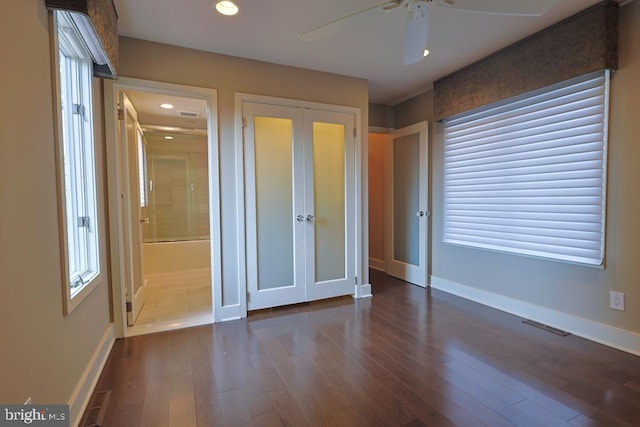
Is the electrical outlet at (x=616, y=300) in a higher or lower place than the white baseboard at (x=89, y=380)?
higher

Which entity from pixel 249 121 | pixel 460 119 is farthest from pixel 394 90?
pixel 249 121

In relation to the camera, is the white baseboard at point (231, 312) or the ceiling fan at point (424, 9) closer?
the ceiling fan at point (424, 9)

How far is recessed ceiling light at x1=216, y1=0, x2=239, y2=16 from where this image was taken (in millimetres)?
2186

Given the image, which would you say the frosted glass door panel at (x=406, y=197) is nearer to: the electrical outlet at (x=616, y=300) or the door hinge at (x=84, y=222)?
the electrical outlet at (x=616, y=300)

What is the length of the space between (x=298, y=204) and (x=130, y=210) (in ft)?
5.29

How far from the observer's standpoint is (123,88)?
2652 millimetres

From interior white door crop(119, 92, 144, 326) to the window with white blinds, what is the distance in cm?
346

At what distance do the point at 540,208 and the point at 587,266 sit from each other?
1.95ft

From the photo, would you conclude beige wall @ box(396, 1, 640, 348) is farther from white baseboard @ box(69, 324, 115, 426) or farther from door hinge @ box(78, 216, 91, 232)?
door hinge @ box(78, 216, 91, 232)

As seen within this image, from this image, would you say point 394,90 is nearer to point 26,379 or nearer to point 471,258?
point 471,258

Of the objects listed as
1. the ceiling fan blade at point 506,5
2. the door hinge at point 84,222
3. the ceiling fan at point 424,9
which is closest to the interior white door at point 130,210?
the door hinge at point 84,222

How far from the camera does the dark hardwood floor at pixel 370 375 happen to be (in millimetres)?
1684

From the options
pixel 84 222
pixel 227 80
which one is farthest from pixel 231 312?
pixel 227 80

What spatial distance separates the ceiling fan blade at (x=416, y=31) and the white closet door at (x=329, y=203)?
1.33m
